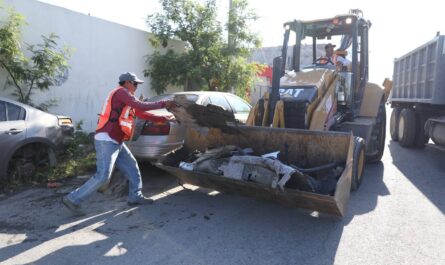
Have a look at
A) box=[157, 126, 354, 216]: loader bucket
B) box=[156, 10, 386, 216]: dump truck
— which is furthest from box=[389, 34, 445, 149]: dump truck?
box=[157, 126, 354, 216]: loader bucket

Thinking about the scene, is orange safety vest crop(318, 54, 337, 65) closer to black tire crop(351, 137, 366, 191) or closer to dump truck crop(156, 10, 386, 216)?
dump truck crop(156, 10, 386, 216)

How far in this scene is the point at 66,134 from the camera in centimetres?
666

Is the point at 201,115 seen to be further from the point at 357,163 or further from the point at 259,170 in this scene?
the point at 357,163

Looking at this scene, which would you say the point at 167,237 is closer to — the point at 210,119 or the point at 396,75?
the point at 210,119

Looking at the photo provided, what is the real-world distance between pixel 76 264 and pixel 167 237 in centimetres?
98

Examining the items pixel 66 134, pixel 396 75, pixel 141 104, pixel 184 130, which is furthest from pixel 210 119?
pixel 396 75

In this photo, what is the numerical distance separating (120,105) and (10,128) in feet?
7.21

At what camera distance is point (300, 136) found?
5.06 meters

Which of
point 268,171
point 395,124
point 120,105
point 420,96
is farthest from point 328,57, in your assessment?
point 395,124

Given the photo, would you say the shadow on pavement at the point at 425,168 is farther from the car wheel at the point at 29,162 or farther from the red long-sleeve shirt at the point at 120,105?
the car wheel at the point at 29,162

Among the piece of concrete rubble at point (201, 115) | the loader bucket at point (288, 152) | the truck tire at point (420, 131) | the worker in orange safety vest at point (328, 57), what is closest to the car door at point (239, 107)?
the worker in orange safety vest at point (328, 57)

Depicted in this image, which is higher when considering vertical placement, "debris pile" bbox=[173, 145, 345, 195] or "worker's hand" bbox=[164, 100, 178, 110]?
"worker's hand" bbox=[164, 100, 178, 110]

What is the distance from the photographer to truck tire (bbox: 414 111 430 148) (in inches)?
396

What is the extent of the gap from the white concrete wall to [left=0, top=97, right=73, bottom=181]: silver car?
2.51 metres
